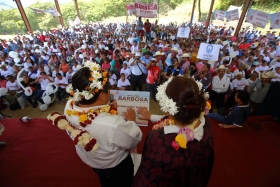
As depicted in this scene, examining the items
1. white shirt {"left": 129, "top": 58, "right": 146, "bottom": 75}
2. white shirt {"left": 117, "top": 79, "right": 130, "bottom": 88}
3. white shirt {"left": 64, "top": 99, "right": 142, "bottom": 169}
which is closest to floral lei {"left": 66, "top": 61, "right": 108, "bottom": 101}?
white shirt {"left": 64, "top": 99, "right": 142, "bottom": 169}

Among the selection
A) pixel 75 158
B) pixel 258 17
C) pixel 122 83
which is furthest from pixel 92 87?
pixel 258 17

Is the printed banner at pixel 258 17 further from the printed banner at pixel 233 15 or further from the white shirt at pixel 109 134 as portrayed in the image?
the white shirt at pixel 109 134

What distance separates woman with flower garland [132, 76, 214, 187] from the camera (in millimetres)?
1145

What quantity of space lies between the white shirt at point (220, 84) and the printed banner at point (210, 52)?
0.96m

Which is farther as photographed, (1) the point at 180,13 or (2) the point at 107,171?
(1) the point at 180,13

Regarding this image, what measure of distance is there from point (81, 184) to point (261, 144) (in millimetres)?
3618

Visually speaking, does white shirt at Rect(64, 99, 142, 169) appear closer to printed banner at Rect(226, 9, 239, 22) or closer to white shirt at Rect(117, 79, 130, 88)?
white shirt at Rect(117, 79, 130, 88)

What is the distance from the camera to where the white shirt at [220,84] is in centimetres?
457

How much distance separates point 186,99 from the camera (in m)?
1.15

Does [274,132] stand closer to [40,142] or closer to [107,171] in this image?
[107,171]

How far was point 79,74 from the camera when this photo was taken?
144 cm

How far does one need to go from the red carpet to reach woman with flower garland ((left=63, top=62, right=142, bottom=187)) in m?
1.31

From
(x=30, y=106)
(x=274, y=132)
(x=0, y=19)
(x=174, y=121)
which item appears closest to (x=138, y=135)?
(x=174, y=121)

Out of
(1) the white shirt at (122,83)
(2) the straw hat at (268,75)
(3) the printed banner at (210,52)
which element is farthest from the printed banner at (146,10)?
(2) the straw hat at (268,75)
